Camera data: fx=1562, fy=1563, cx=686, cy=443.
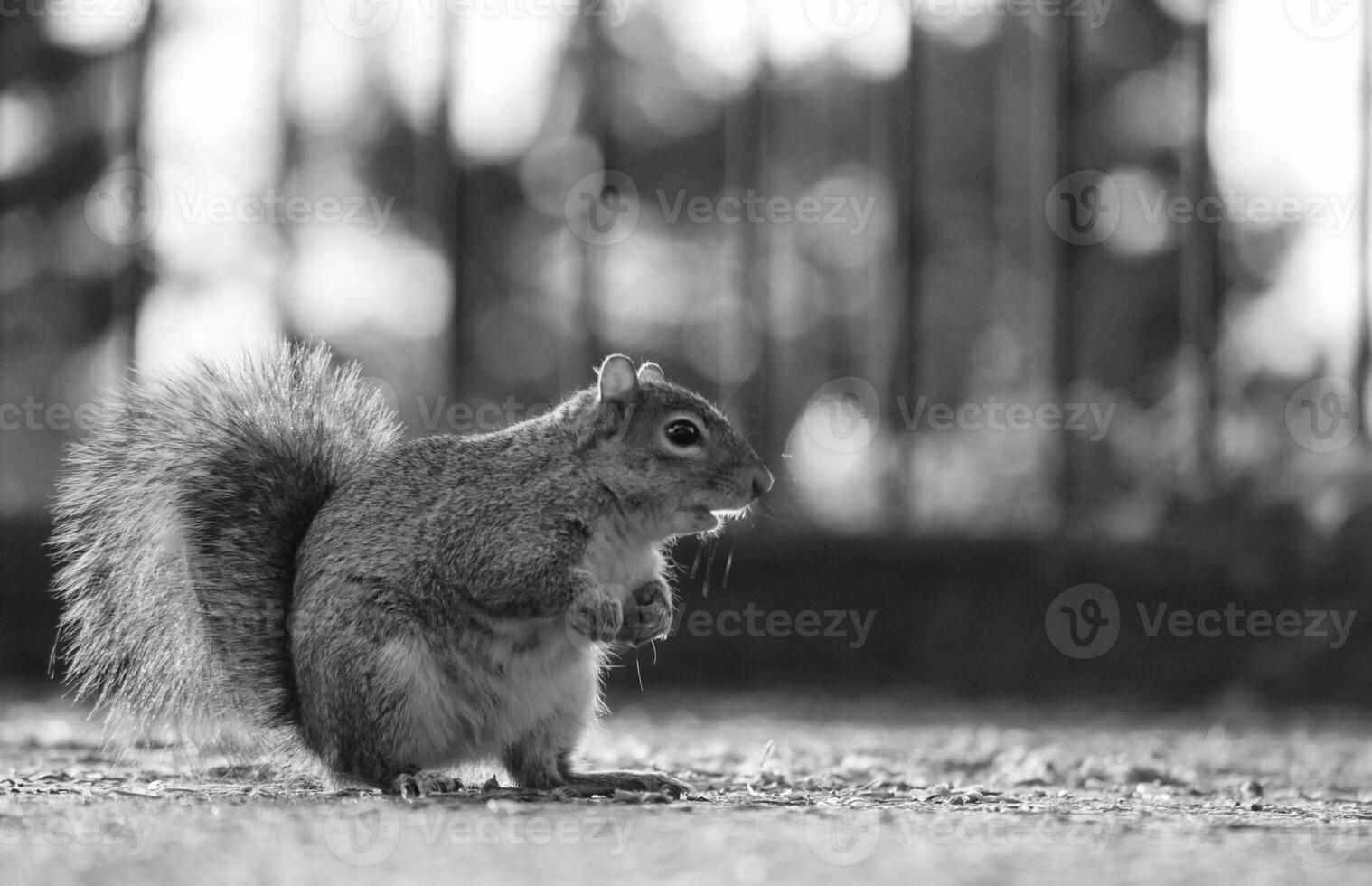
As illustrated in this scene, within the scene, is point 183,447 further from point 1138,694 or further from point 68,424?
point 1138,694

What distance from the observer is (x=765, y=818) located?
1998mm

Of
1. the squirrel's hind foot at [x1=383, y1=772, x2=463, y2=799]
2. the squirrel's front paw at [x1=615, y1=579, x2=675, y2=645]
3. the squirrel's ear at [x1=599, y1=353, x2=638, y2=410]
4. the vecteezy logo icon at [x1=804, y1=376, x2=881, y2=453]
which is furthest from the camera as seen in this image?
the vecteezy logo icon at [x1=804, y1=376, x2=881, y2=453]

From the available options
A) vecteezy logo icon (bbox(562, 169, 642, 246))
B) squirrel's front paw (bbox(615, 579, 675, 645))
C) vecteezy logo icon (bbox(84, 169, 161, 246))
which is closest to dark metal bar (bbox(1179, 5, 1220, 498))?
vecteezy logo icon (bbox(562, 169, 642, 246))

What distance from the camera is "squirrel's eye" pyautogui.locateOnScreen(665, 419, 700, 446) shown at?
8.60 feet

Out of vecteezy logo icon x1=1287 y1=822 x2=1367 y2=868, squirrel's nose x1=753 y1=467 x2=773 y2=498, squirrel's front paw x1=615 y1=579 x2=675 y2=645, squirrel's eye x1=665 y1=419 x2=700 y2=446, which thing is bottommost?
vecteezy logo icon x1=1287 y1=822 x2=1367 y2=868

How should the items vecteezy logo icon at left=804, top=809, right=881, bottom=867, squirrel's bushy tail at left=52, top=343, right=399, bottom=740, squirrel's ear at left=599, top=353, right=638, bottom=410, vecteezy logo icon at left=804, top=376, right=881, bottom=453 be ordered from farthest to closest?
vecteezy logo icon at left=804, top=376, right=881, bottom=453
squirrel's ear at left=599, top=353, right=638, bottom=410
squirrel's bushy tail at left=52, top=343, right=399, bottom=740
vecteezy logo icon at left=804, top=809, right=881, bottom=867

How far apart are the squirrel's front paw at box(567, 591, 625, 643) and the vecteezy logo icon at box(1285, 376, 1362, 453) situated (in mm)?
3176

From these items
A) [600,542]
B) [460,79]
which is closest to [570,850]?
[600,542]

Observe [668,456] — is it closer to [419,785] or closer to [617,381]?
[617,381]

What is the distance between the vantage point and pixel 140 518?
8.30 ft

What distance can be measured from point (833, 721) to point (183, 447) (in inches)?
82.4
